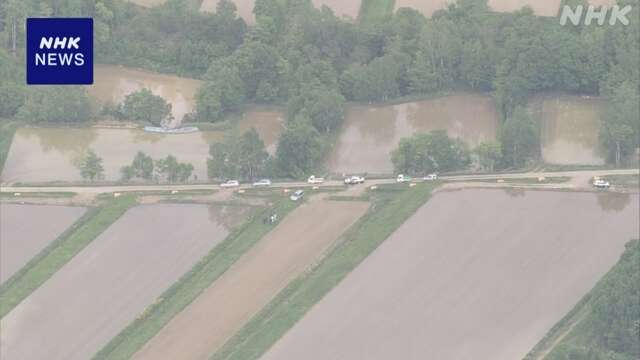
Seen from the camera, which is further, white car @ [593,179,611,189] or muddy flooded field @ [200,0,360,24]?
muddy flooded field @ [200,0,360,24]

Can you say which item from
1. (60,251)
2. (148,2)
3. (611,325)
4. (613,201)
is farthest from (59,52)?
(611,325)

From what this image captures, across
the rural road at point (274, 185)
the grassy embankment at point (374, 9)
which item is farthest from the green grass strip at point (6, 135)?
the grassy embankment at point (374, 9)

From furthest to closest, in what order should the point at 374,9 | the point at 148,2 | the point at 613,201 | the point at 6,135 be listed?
the point at 148,2, the point at 374,9, the point at 6,135, the point at 613,201

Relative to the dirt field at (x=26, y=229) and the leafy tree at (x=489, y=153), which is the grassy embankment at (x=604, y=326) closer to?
the leafy tree at (x=489, y=153)

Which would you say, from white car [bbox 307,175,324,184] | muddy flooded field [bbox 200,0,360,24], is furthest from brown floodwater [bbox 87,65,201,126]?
white car [bbox 307,175,324,184]

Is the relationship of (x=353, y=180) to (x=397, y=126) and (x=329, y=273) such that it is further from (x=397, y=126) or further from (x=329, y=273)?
(x=329, y=273)

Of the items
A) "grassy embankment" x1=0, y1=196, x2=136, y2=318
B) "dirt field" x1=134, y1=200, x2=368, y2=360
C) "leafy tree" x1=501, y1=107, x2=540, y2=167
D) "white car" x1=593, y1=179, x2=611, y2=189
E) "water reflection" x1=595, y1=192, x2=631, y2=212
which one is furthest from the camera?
"leafy tree" x1=501, y1=107, x2=540, y2=167

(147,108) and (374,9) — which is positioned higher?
(374,9)

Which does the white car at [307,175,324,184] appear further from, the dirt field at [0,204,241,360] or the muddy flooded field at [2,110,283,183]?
the dirt field at [0,204,241,360]
